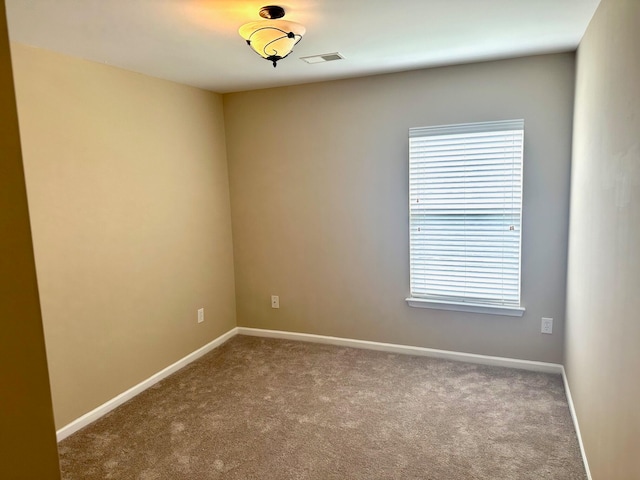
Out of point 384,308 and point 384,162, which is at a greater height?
point 384,162

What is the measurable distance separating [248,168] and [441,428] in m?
2.84

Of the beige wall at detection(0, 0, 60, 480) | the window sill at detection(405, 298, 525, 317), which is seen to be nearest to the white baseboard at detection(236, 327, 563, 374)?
the window sill at detection(405, 298, 525, 317)

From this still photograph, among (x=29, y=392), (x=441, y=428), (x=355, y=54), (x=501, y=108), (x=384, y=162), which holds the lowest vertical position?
(x=441, y=428)

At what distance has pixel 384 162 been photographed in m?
3.73

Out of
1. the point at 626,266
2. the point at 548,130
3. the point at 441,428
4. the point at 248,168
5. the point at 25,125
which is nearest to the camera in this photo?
the point at 626,266

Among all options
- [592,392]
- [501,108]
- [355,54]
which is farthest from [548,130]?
[592,392]

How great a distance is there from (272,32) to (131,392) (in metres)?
2.72

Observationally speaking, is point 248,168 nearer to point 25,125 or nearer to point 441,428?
point 25,125

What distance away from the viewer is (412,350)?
3.85m

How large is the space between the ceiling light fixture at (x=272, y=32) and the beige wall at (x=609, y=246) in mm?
1486

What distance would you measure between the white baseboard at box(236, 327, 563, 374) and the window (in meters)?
0.41

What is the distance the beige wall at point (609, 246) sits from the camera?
5.00 feet

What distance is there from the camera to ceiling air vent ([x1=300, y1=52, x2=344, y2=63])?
299 centimetres

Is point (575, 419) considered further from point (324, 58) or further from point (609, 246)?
point (324, 58)
